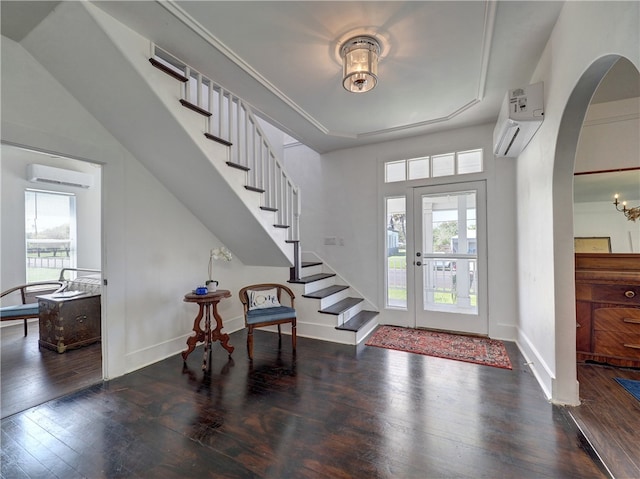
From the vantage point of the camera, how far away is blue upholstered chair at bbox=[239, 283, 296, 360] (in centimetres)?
315

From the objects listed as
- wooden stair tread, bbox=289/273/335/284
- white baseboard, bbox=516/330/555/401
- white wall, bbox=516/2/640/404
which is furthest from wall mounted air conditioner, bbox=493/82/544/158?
wooden stair tread, bbox=289/273/335/284

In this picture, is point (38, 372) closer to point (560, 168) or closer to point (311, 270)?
point (311, 270)

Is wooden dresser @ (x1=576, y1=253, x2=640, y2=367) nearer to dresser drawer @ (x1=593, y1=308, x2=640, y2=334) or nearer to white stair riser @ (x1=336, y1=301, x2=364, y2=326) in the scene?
dresser drawer @ (x1=593, y1=308, x2=640, y2=334)

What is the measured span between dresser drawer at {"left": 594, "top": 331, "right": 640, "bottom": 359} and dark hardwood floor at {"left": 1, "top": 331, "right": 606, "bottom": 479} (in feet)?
2.51

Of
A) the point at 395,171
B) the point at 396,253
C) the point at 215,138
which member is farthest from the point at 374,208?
the point at 215,138

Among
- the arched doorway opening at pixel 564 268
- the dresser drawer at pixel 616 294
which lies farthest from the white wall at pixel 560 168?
the dresser drawer at pixel 616 294

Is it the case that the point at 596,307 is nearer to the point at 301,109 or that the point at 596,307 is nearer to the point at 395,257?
the point at 395,257

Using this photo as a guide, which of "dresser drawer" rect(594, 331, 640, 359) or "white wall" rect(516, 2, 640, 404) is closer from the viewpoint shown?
"white wall" rect(516, 2, 640, 404)

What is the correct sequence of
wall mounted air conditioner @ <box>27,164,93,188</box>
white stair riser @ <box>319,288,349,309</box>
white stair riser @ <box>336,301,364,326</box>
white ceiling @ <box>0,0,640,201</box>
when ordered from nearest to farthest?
white ceiling @ <box>0,0,640,201</box>
white stair riser @ <box>336,301,364,326</box>
white stair riser @ <box>319,288,349,309</box>
wall mounted air conditioner @ <box>27,164,93,188</box>

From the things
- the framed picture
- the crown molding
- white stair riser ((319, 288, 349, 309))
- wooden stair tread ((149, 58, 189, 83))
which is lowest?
white stair riser ((319, 288, 349, 309))

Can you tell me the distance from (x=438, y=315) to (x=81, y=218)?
6.53 meters

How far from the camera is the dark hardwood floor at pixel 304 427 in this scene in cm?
156

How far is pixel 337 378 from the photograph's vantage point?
8.49ft

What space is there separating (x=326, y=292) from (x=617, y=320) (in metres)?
3.03
